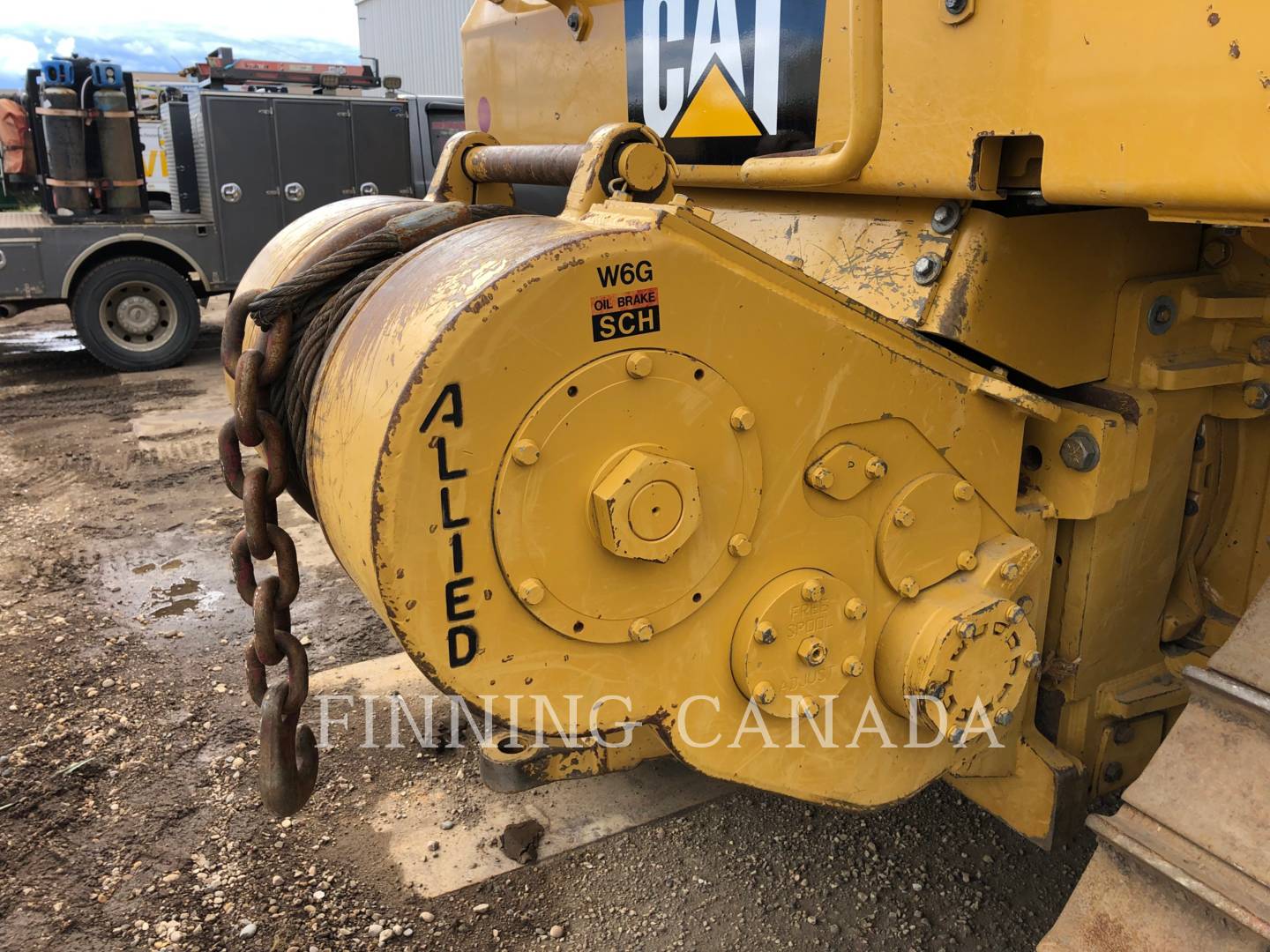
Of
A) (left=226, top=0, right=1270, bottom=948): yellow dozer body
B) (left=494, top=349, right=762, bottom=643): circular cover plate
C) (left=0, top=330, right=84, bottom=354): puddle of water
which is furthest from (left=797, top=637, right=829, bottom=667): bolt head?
(left=0, top=330, right=84, bottom=354): puddle of water

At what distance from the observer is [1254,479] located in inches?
85.9

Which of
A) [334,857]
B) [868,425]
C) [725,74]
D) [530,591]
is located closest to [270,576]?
[530,591]

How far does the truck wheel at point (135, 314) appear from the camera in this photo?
7668 millimetres

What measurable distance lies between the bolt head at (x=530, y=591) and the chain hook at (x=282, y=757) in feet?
1.36

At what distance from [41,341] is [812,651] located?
964 centimetres

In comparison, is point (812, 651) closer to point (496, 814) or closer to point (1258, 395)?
point (1258, 395)

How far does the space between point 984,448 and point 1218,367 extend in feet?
1.73

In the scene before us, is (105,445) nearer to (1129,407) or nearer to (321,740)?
(321,740)

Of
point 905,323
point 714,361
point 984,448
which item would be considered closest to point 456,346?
point 714,361

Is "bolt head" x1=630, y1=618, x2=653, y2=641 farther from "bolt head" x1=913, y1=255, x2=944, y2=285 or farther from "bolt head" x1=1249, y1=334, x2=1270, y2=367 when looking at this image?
"bolt head" x1=1249, y1=334, x2=1270, y2=367

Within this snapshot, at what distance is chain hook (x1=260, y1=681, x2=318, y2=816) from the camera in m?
1.58

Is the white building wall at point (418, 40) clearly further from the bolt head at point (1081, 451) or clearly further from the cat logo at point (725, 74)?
the bolt head at point (1081, 451)

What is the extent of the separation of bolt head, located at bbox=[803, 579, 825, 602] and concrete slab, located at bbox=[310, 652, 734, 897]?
38.5 inches

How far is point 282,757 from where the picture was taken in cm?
159
